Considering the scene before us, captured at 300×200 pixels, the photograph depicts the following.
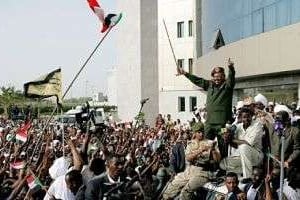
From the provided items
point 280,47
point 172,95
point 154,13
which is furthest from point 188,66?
point 280,47

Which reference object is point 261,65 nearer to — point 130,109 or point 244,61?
point 244,61

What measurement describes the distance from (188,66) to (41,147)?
138ft

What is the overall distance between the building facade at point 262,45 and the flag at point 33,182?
1298cm

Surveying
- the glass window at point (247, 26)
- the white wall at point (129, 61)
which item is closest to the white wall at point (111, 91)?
the white wall at point (129, 61)

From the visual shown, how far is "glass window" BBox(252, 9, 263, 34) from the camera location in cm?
3100

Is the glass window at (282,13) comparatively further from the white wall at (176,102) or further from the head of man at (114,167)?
the white wall at (176,102)

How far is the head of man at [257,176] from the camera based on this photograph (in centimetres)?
912

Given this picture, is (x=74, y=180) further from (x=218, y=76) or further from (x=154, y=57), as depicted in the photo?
(x=154, y=57)

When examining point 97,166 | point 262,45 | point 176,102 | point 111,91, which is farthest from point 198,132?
point 111,91

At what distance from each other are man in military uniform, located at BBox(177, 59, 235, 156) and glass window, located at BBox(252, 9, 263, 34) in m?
20.6

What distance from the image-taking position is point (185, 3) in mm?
56938

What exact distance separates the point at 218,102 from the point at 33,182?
2.70m

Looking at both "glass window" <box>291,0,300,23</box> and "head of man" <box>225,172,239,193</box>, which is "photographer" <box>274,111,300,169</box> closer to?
"head of man" <box>225,172,239,193</box>

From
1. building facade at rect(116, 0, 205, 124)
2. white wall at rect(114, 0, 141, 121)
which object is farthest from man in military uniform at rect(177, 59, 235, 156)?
white wall at rect(114, 0, 141, 121)
